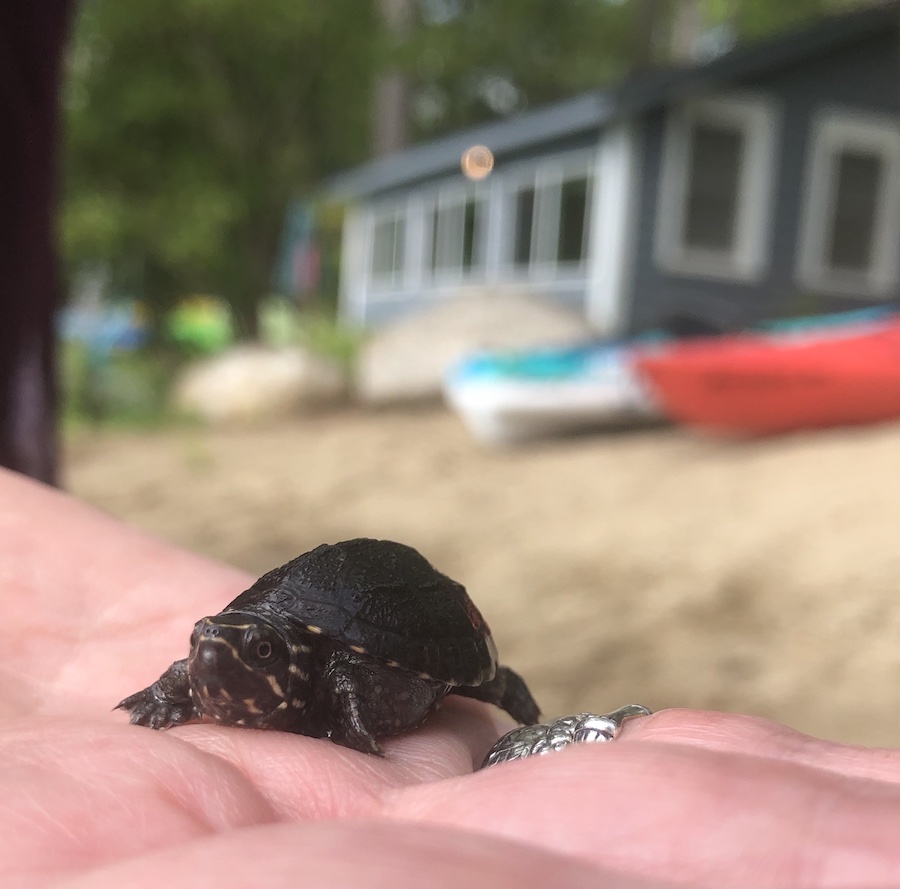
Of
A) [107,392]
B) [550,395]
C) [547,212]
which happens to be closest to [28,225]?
[550,395]

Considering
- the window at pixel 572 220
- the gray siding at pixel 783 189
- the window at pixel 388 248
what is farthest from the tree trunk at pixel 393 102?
the gray siding at pixel 783 189

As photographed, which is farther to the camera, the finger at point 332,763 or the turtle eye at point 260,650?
the turtle eye at point 260,650

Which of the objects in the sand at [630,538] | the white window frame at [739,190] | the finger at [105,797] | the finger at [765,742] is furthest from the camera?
the white window frame at [739,190]

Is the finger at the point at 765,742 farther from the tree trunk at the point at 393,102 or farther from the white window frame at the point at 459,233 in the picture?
the tree trunk at the point at 393,102

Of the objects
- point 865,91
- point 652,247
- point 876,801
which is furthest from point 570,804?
point 865,91

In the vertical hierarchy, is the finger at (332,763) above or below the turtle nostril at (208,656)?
below

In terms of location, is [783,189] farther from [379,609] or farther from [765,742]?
[765,742]

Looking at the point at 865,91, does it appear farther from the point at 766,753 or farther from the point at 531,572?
the point at 766,753
